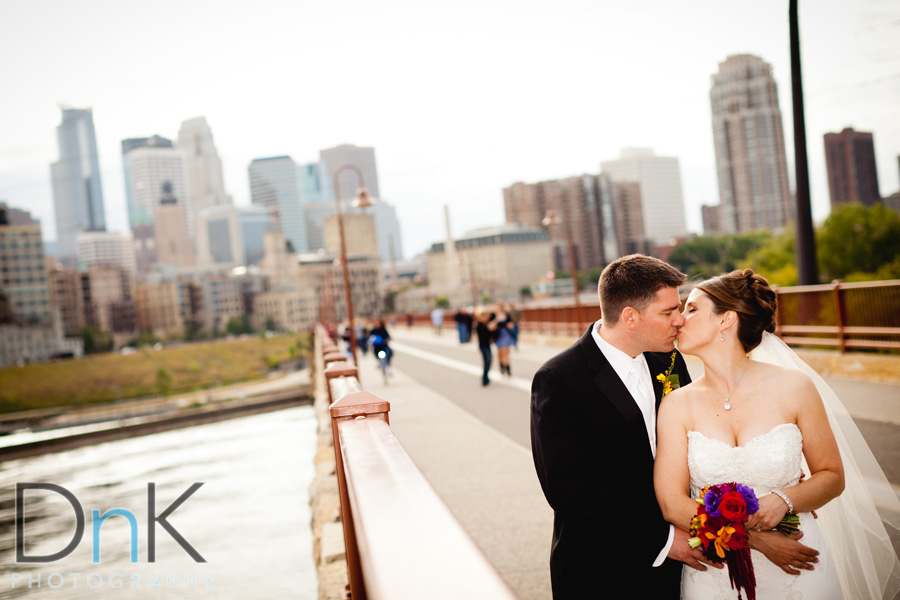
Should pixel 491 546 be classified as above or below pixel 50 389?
above

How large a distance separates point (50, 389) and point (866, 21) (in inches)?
5406

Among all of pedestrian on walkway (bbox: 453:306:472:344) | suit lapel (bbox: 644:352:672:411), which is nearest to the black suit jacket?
suit lapel (bbox: 644:352:672:411)

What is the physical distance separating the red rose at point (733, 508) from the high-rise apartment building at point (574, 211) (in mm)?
181392

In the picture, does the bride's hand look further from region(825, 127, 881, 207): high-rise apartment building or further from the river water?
A: region(825, 127, 881, 207): high-rise apartment building

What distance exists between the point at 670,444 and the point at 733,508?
0.34 metres

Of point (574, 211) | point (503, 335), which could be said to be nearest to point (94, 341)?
point (574, 211)

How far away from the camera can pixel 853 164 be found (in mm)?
105688

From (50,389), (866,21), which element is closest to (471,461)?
(866,21)

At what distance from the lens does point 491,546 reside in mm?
5859

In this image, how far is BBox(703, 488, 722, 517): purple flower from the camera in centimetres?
265

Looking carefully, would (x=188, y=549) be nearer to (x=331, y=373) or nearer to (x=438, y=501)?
(x=331, y=373)

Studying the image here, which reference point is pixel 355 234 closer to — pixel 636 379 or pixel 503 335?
pixel 503 335

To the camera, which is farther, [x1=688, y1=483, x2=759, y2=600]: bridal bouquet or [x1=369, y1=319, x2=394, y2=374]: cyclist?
[x1=369, y1=319, x2=394, y2=374]: cyclist

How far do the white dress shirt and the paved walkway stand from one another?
96.0 inches
